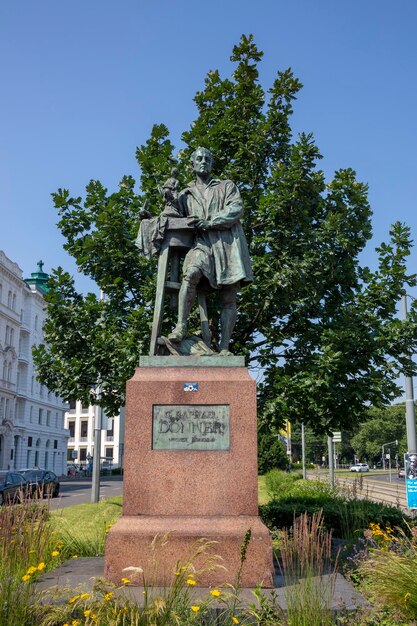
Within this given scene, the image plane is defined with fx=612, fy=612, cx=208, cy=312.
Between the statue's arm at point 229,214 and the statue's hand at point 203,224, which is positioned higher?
the statue's arm at point 229,214

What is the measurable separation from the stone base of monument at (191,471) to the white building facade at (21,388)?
52.9m

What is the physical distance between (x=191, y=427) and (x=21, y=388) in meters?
59.9

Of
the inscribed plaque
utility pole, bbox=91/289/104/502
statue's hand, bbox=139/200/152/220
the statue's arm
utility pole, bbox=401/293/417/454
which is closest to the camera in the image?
the inscribed plaque

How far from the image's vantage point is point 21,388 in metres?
62.9

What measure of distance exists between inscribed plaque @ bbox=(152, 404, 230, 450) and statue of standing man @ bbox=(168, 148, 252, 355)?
32.5 inches

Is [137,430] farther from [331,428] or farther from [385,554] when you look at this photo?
[331,428]

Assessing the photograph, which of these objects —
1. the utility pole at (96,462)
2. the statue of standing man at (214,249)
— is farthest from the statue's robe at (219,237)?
the utility pole at (96,462)

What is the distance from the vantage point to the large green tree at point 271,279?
440 inches

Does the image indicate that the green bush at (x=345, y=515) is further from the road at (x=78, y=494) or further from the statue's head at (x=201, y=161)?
the statue's head at (x=201, y=161)

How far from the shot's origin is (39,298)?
220 ft

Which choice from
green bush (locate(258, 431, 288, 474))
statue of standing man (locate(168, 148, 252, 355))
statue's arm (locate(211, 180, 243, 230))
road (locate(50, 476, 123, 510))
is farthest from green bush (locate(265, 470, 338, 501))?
green bush (locate(258, 431, 288, 474))

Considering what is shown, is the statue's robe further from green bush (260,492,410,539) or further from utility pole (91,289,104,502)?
utility pole (91,289,104,502)

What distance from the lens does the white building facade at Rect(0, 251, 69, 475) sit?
190 feet

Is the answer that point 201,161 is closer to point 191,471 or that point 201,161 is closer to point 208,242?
point 208,242
